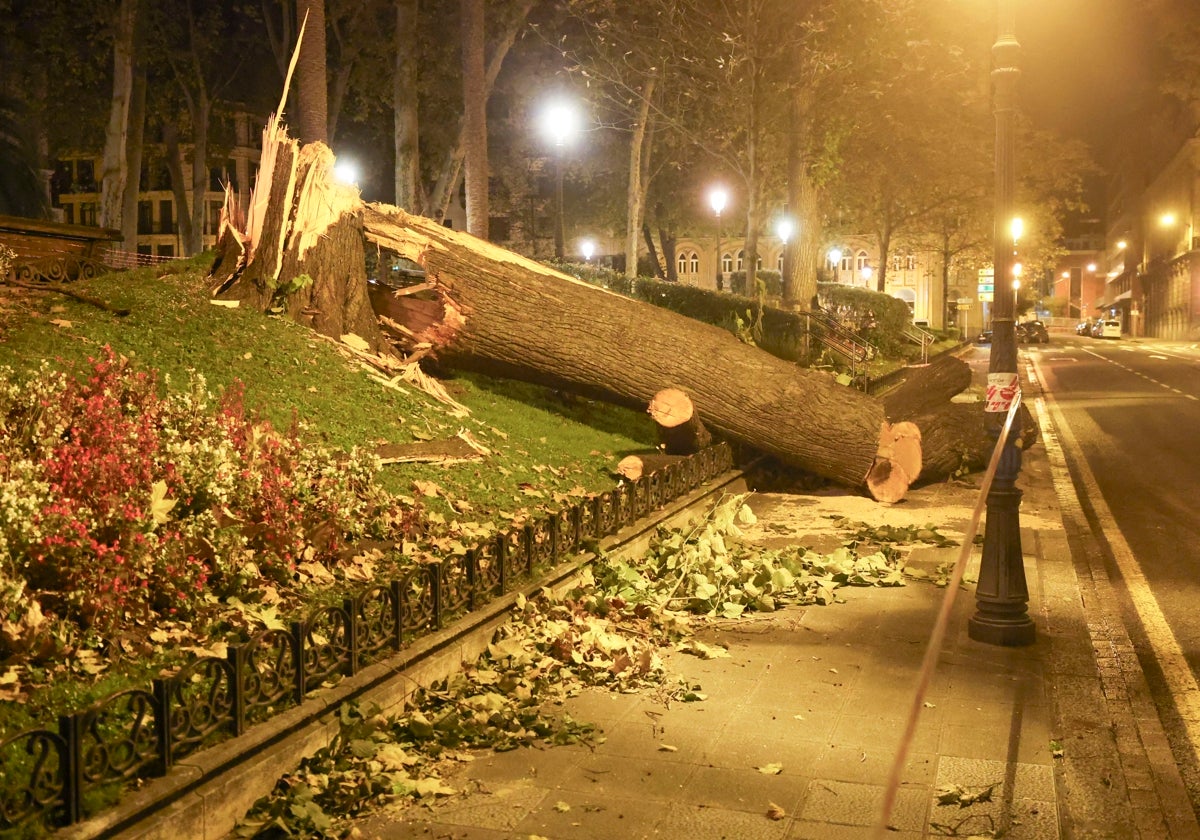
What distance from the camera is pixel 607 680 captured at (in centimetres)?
636

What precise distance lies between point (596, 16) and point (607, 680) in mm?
32855

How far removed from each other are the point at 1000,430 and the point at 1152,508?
21.3ft

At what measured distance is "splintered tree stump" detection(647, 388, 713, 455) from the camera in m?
12.1

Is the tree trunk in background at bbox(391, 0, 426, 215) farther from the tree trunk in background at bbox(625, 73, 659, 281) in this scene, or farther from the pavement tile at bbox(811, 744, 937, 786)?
the pavement tile at bbox(811, 744, 937, 786)

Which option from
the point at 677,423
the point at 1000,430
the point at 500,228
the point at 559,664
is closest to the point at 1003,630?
the point at 1000,430

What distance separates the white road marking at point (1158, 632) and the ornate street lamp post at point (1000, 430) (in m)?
0.82

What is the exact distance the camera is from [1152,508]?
12867 millimetres

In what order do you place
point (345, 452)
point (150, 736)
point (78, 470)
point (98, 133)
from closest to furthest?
point (150, 736), point (78, 470), point (345, 452), point (98, 133)

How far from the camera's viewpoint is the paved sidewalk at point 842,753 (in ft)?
15.0

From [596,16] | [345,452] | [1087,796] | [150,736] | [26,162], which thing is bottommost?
[1087,796]

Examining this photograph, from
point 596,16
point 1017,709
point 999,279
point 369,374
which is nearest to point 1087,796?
point 1017,709

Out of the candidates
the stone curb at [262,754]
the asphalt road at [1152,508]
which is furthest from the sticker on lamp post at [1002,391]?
the stone curb at [262,754]

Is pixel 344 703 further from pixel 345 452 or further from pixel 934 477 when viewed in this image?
pixel 934 477

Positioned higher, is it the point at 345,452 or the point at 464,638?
the point at 345,452
